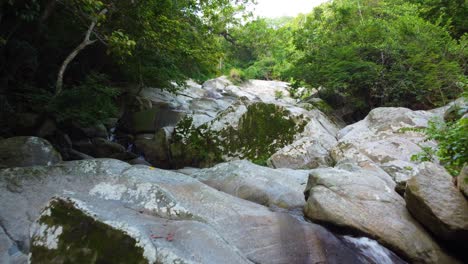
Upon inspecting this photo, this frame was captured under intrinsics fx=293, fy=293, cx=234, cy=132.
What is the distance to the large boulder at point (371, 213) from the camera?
3.71m

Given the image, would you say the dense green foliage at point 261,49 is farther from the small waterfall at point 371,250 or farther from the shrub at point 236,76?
the small waterfall at point 371,250

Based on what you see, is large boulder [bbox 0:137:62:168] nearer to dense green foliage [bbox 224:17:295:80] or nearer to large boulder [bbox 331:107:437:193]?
large boulder [bbox 331:107:437:193]

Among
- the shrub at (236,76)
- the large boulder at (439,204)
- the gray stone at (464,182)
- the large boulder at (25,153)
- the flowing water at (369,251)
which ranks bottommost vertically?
the large boulder at (25,153)

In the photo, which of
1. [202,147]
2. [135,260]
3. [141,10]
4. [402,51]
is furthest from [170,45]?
[402,51]

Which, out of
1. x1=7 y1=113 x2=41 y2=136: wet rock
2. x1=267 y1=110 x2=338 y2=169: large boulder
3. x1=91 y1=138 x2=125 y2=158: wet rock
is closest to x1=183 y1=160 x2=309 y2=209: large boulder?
x1=267 y1=110 x2=338 y2=169: large boulder

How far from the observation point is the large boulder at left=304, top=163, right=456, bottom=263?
3.71 m

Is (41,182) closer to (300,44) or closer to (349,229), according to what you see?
(349,229)

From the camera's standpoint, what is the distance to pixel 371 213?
400 cm

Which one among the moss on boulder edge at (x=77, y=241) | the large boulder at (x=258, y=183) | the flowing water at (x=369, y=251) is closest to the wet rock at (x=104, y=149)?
the large boulder at (x=258, y=183)

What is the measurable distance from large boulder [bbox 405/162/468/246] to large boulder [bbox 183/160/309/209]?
1.64 metres

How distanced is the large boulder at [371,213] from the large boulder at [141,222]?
331mm

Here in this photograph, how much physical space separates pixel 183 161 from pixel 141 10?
481 cm

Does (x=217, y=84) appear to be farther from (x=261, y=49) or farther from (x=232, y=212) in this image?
(x=232, y=212)

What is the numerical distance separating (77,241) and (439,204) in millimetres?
4123
